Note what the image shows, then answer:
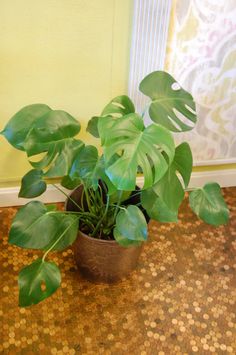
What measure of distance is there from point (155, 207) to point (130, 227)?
0.11 m

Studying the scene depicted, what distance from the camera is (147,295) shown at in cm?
142

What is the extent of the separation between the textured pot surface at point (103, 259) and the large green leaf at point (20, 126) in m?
0.39

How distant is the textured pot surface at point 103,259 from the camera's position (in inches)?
50.6

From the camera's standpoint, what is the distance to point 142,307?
1.38 m

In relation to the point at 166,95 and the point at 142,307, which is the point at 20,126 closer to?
the point at 166,95

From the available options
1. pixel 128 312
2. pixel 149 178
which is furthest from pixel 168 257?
pixel 149 178

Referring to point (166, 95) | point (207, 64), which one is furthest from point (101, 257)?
point (207, 64)

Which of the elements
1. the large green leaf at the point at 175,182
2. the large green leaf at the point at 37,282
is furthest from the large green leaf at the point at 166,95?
the large green leaf at the point at 37,282

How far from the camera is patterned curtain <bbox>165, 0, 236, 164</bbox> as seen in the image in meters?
1.39

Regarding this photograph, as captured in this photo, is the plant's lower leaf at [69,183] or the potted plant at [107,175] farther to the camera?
the plant's lower leaf at [69,183]

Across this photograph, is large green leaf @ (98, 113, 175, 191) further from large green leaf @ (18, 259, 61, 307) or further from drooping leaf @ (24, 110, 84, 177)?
large green leaf @ (18, 259, 61, 307)

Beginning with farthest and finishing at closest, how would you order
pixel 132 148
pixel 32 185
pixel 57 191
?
1. pixel 57 191
2. pixel 32 185
3. pixel 132 148

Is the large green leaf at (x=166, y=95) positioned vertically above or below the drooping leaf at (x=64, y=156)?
above

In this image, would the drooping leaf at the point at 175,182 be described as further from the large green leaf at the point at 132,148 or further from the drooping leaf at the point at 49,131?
the drooping leaf at the point at 49,131
